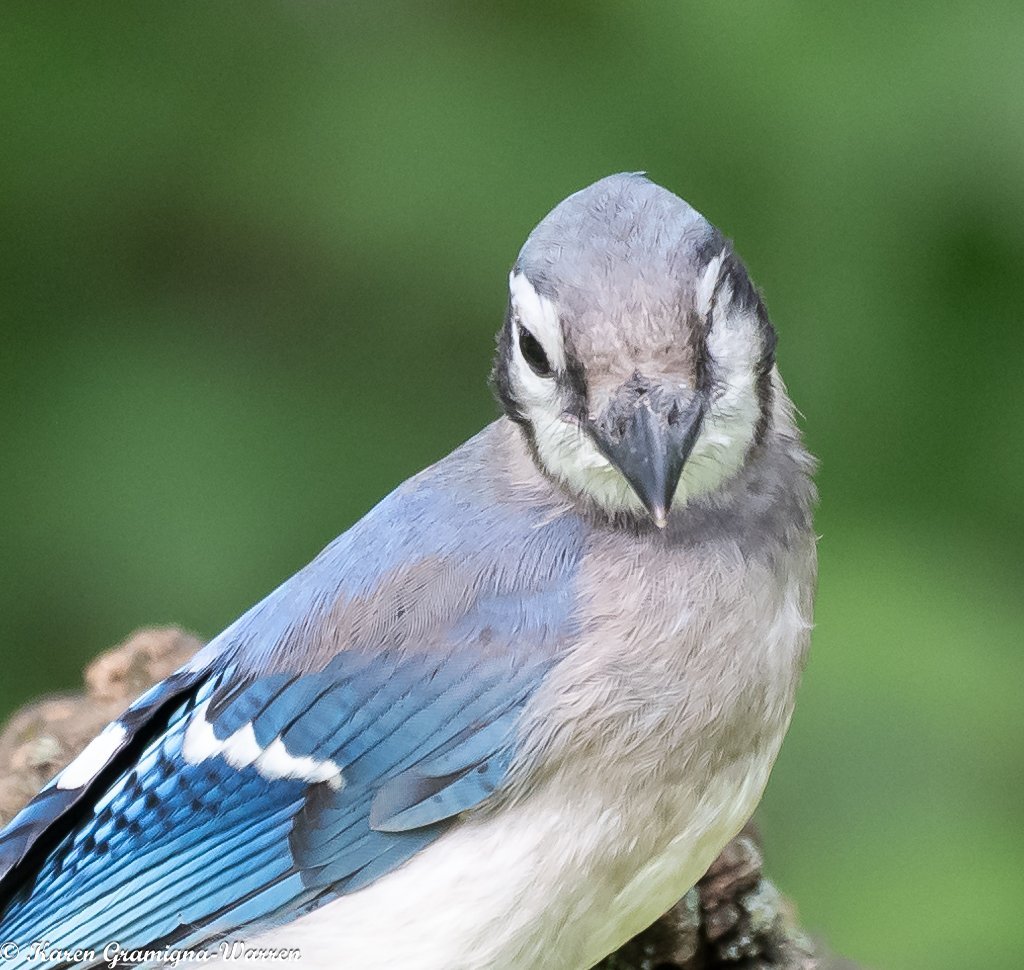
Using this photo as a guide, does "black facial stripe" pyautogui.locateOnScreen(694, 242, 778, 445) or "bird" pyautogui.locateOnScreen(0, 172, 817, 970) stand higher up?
"black facial stripe" pyautogui.locateOnScreen(694, 242, 778, 445)

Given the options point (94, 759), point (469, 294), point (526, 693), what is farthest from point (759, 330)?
point (469, 294)

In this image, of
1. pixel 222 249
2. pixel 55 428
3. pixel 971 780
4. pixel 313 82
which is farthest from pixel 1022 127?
pixel 55 428

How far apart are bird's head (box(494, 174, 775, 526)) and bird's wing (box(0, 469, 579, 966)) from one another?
134mm

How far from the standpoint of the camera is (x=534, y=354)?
148cm

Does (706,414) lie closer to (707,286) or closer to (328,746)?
(707,286)

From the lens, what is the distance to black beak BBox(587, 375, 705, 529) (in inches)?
55.1

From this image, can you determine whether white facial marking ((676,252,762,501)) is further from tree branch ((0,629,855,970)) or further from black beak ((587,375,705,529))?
tree branch ((0,629,855,970))

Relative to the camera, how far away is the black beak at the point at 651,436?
4.59 ft

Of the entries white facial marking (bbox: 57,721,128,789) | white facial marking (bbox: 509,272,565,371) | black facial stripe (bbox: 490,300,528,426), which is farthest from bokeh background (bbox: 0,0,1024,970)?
white facial marking (bbox: 509,272,565,371)

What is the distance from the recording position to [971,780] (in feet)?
6.77

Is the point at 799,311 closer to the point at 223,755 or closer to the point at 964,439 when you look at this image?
the point at 964,439

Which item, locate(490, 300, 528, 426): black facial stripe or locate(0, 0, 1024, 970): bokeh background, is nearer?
locate(490, 300, 528, 426): black facial stripe

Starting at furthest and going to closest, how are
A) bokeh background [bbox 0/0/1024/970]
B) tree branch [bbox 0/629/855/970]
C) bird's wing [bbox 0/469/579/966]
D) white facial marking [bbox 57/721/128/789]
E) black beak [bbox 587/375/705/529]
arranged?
bokeh background [bbox 0/0/1024/970] → tree branch [bbox 0/629/855/970] → white facial marking [bbox 57/721/128/789] → bird's wing [bbox 0/469/579/966] → black beak [bbox 587/375/705/529]

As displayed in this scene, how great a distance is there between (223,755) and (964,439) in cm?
112
